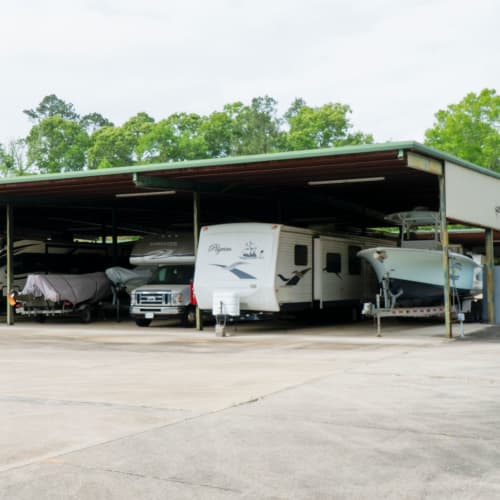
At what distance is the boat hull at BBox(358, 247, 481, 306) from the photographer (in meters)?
20.5

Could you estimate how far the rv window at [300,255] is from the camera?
20359 millimetres

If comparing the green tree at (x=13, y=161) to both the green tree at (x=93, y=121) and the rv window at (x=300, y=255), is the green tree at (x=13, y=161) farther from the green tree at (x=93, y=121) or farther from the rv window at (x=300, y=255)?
the rv window at (x=300, y=255)

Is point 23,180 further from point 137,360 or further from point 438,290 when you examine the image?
point 438,290

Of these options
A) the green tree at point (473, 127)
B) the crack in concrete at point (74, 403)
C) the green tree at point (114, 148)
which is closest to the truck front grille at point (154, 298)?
the crack in concrete at point (74, 403)

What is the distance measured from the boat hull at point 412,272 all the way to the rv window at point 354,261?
1.83m

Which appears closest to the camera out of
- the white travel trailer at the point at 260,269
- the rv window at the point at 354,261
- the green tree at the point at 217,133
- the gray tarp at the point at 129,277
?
the white travel trailer at the point at 260,269

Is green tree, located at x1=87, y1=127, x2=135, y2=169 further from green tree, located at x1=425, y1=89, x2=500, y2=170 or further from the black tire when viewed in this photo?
the black tire

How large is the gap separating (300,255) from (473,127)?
38.3m

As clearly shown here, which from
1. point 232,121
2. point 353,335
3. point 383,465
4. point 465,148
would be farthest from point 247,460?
point 232,121

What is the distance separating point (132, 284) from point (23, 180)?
518cm

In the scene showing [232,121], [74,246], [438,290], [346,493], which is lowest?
[346,493]

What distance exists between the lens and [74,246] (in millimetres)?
28234

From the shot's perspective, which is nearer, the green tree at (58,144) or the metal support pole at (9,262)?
the metal support pole at (9,262)

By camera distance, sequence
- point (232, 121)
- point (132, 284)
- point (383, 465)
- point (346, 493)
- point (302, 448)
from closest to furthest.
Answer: point (346, 493) → point (383, 465) → point (302, 448) → point (132, 284) → point (232, 121)
